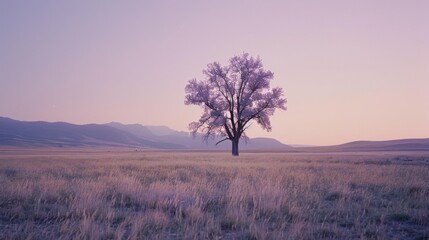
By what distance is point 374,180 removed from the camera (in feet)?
42.5

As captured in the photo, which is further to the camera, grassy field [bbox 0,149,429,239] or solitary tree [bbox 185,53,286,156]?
solitary tree [bbox 185,53,286,156]

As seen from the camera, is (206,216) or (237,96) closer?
(206,216)

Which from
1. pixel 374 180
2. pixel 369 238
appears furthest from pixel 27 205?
pixel 374 180

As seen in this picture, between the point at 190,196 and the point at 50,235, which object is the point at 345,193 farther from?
the point at 50,235

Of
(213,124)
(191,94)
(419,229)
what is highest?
(191,94)

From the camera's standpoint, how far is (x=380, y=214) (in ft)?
23.4

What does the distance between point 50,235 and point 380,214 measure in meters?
6.36

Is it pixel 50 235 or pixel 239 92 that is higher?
pixel 239 92

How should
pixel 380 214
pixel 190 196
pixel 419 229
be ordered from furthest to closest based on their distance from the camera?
1. pixel 190 196
2. pixel 380 214
3. pixel 419 229

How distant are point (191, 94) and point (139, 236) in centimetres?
3603

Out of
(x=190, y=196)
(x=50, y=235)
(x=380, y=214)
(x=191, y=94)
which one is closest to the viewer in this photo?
(x=50, y=235)

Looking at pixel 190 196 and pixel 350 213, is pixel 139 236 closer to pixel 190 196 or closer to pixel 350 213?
pixel 190 196

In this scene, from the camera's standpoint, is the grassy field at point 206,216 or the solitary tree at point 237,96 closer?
the grassy field at point 206,216

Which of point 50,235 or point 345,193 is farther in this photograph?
point 345,193
